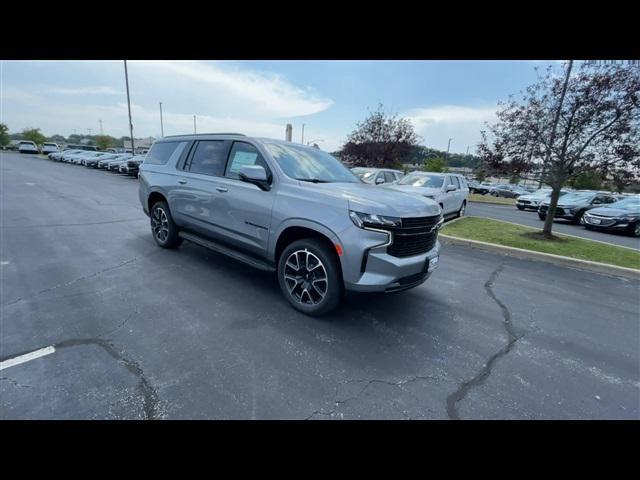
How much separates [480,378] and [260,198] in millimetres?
2981

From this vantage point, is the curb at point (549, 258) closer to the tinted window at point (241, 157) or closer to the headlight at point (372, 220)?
the headlight at point (372, 220)

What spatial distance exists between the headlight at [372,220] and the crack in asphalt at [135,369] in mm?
2188

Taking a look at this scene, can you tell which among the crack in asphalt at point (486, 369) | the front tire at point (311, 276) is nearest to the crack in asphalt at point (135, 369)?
the front tire at point (311, 276)

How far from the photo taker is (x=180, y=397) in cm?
208

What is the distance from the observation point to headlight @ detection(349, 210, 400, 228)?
289 centimetres

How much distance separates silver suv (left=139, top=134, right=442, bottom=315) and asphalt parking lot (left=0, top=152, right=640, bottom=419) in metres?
0.53

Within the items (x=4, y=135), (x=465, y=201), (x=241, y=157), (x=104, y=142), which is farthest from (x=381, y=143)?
(x=4, y=135)

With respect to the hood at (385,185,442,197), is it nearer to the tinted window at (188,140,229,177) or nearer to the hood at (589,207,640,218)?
the tinted window at (188,140,229,177)

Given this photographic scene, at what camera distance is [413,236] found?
3139 mm

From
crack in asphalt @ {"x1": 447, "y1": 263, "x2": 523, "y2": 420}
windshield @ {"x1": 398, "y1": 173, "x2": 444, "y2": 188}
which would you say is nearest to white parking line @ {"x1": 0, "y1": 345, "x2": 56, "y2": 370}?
crack in asphalt @ {"x1": 447, "y1": 263, "x2": 523, "y2": 420}

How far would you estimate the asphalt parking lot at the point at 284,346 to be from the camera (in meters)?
2.12

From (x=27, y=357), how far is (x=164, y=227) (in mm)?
3142
